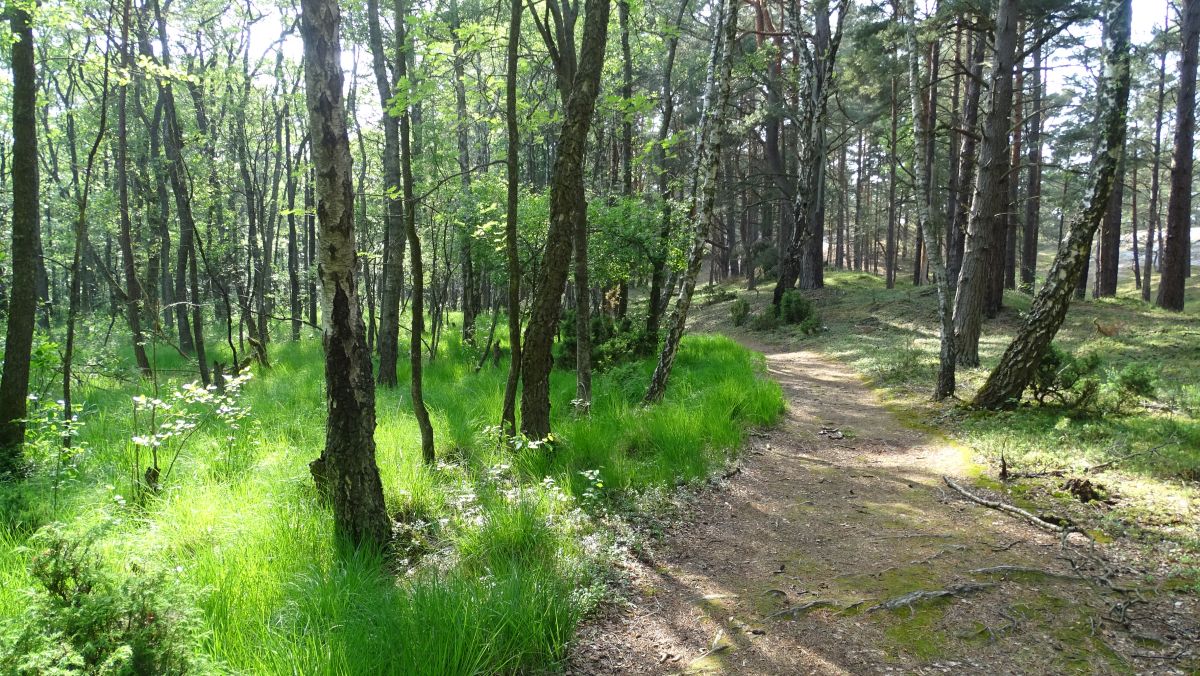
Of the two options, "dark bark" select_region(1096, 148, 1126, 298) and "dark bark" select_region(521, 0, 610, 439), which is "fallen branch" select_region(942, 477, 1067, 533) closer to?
"dark bark" select_region(521, 0, 610, 439)

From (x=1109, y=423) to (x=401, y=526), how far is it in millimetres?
6629

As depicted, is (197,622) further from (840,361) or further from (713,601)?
(840,361)

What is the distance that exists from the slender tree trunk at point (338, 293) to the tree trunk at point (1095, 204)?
6.90 m

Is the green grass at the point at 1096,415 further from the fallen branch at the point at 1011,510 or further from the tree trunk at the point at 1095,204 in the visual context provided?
the tree trunk at the point at 1095,204

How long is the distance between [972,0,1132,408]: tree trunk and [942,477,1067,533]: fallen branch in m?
2.59

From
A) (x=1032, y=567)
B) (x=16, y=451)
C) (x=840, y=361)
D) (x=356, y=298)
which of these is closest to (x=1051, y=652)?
(x=1032, y=567)

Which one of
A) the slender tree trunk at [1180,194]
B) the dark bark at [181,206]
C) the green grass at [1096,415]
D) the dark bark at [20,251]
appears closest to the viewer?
the green grass at [1096,415]

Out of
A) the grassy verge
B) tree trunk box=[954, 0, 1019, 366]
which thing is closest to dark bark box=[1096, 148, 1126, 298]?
the grassy verge

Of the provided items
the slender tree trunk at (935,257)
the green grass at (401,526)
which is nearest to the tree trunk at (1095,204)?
the slender tree trunk at (935,257)

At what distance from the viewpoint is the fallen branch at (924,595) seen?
3.26 meters

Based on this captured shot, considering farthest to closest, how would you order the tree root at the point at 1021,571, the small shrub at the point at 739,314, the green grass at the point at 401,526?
the small shrub at the point at 739,314 < the tree root at the point at 1021,571 < the green grass at the point at 401,526

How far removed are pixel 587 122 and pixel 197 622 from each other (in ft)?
15.8

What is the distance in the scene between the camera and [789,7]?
1378 cm

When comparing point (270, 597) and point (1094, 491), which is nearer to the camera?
point (270, 597)
